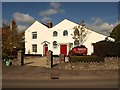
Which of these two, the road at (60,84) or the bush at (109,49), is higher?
the bush at (109,49)

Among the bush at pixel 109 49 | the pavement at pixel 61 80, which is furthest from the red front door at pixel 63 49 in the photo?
the pavement at pixel 61 80

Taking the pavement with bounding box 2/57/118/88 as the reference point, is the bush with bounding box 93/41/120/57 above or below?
above

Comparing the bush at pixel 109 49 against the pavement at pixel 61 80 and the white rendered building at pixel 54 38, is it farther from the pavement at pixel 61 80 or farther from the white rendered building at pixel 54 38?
the white rendered building at pixel 54 38

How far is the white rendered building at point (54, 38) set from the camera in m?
37.1

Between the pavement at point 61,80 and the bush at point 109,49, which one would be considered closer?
the pavement at point 61,80

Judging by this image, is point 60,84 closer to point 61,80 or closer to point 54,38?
point 61,80

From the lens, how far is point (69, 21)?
1532 inches

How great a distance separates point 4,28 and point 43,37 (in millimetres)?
7916

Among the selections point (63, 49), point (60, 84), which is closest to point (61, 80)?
point (60, 84)

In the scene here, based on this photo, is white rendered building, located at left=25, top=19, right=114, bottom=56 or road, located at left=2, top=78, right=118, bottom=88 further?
white rendered building, located at left=25, top=19, right=114, bottom=56

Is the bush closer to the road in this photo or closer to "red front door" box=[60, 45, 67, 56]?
the road

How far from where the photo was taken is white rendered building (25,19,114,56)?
37.1m

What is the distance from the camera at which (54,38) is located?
39.8 m

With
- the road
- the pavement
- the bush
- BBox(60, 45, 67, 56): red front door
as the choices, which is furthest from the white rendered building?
the road
